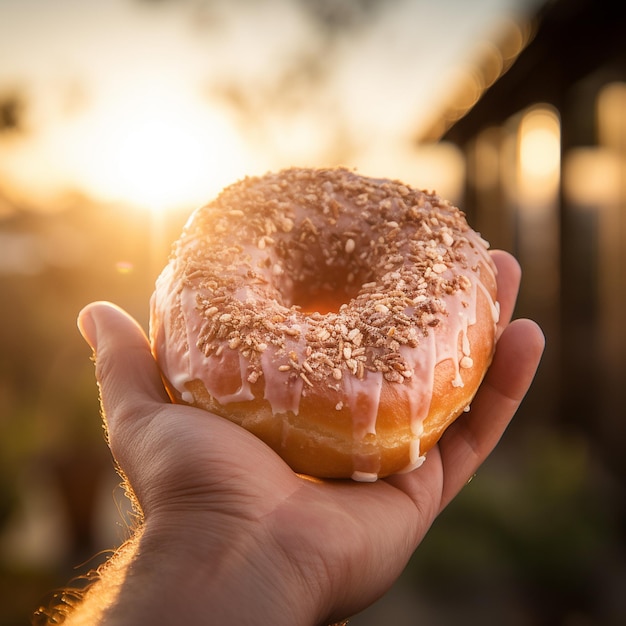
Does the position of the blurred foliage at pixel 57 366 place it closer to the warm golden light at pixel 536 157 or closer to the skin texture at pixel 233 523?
the skin texture at pixel 233 523

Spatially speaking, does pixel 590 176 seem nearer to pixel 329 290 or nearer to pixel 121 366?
pixel 329 290

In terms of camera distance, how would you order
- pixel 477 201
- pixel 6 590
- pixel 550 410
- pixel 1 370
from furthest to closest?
pixel 477 201, pixel 550 410, pixel 1 370, pixel 6 590

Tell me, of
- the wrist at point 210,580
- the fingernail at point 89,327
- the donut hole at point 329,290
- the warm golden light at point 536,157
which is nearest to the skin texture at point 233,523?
the wrist at point 210,580

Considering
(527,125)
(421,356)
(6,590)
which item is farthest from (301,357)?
(527,125)

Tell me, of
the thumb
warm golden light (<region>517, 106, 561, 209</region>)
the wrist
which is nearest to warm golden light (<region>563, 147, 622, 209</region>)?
warm golden light (<region>517, 106, 561, 209</region>)

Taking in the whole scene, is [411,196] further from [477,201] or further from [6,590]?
[477,201]

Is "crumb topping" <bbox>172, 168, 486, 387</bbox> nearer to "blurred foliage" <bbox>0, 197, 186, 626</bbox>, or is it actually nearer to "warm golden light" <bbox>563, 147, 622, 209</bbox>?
"blurred foliage" <bbox>0, 197, 186, 626</bbox>

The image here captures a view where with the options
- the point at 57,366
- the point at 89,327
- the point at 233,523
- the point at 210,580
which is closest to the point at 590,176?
the point at 89,327
